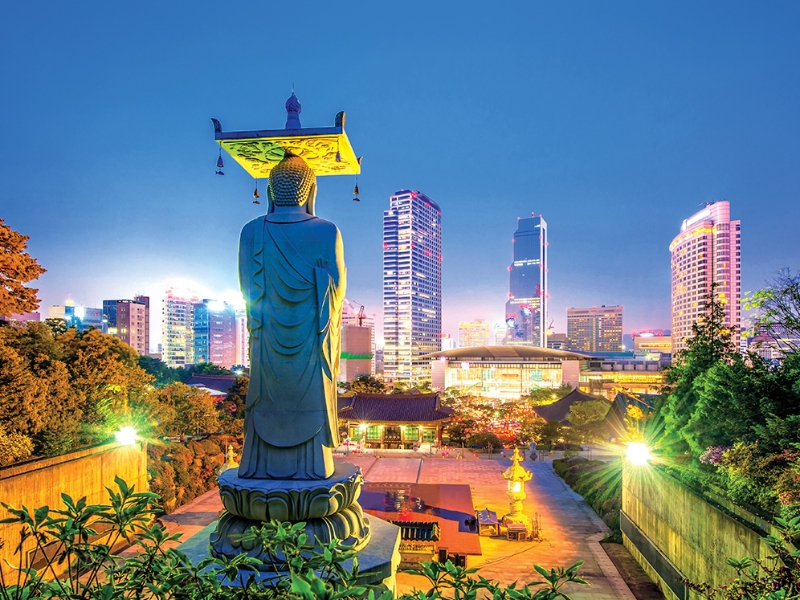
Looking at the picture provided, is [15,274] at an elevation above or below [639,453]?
above

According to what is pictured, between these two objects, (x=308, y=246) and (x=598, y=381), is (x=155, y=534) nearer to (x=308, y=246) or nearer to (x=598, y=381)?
(x=308, y=246)

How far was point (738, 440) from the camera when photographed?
9.53 meters

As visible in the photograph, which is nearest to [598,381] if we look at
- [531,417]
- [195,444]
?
[531,417]

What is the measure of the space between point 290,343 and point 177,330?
121 metres

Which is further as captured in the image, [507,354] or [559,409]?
[507,354]

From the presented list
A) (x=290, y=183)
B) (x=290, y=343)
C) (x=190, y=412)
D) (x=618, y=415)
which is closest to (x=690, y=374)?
(x=290, y=343)

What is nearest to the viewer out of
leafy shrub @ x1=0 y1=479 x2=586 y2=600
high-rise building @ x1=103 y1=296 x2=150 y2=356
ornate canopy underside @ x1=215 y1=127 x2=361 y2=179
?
leafy shrub @ x1=0 y1=479 x2=586 y2=600

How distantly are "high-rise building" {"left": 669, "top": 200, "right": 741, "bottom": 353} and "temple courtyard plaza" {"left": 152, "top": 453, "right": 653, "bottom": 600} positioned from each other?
71345 millimetres

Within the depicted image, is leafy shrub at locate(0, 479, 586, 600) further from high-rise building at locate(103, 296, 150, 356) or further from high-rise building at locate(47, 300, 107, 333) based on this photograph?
high-rise building at locate(47, 300, 107, 333)

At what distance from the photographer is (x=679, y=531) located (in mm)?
10320

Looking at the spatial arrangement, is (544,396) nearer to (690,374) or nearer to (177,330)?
(690,374)

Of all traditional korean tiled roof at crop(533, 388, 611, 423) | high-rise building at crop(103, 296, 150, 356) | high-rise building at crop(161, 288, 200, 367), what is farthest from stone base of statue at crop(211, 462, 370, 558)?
high-rise building at crop(161, 288, 200, 367)

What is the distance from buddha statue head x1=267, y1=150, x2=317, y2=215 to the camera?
7.00 meters

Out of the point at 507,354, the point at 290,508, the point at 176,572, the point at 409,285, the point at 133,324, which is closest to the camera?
the point at 176,572
